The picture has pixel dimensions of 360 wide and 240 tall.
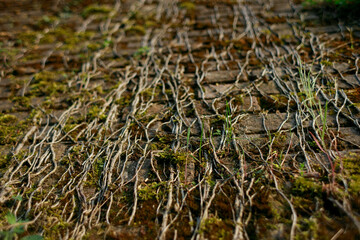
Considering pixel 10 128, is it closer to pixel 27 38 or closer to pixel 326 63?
pixel 27 38

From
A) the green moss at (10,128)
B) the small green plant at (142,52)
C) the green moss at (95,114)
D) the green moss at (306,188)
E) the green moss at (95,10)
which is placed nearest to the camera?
the green moss at (306,188)

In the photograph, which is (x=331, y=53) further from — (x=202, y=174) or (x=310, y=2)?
(x=202, y=174)

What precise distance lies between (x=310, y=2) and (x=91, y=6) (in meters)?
2.78

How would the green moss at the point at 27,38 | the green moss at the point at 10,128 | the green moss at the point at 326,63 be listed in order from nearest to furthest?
the green moss at the point at 10,128 < the green moss at the point at 326,63 < the green moss at the point at 27,38

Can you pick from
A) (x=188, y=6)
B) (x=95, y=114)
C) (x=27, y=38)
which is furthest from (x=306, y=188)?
(x=27, y=38)

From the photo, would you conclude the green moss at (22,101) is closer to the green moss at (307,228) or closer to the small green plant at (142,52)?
the small green plant at (142,52)

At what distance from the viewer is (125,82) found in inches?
90.0

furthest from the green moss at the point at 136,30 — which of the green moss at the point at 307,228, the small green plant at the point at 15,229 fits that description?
the green moss at the point at 307,228

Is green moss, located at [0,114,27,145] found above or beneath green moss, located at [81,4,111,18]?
beneath

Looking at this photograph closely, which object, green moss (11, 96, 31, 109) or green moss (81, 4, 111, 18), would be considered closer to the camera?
green moss (11, 96, 31, 109)

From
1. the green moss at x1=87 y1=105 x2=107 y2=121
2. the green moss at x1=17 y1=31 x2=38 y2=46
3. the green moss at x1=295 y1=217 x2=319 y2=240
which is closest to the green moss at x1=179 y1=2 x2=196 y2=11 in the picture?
the green moss at x1=17 y1=31 x2=38 y2=46

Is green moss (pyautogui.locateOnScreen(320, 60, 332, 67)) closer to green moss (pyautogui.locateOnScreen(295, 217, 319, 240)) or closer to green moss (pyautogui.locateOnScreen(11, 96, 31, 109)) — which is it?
green moss (pyautogui.locateOnScreen(295, 217, 319, 240))

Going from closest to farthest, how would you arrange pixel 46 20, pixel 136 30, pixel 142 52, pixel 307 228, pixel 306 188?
pixel 307 228
pixel 306 188
pixel 142 52
pixel 136 30
pixel 46 20

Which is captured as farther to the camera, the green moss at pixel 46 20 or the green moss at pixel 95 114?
the green moss at pixel 46 20
